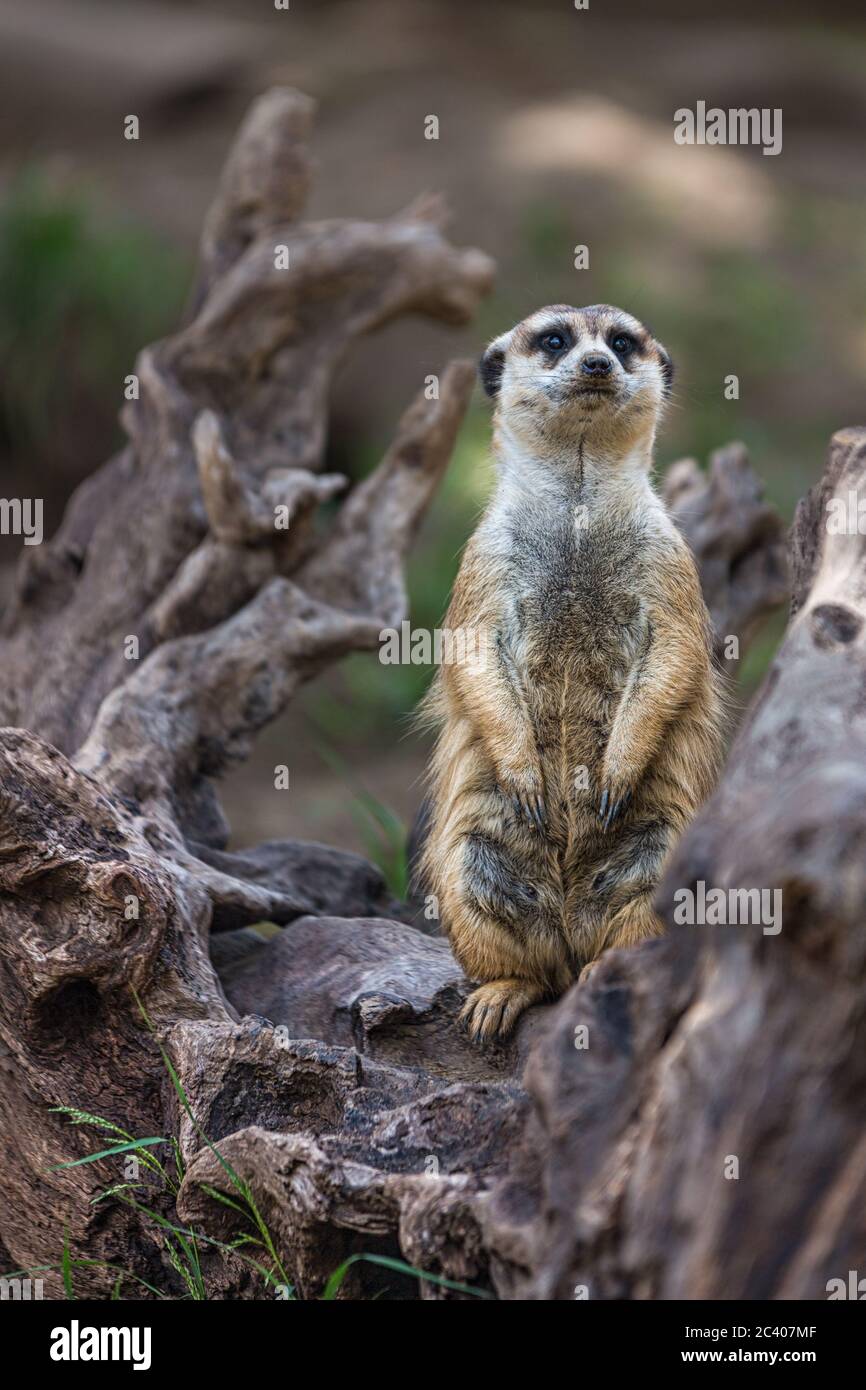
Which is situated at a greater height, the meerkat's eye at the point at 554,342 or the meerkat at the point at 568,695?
the meerkat's eye at the point at 554,342

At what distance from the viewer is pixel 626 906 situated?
317 cm

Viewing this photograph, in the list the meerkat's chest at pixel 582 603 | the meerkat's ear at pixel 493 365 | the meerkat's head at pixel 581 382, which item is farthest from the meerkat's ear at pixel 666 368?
the meerkat's chest at pixel 582 603

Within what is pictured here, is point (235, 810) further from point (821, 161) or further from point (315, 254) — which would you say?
point (821, 161)

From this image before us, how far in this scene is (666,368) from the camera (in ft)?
13.3

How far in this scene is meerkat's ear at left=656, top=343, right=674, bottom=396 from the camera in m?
4.00

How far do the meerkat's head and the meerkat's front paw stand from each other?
0.90 meters

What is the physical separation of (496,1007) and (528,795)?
0.51 m

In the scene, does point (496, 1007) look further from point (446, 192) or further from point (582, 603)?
point (446, 192)

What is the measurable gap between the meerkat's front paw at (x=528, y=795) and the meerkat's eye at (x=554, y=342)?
120cm

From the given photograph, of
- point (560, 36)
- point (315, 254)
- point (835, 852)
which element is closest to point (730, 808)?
point (835, 852)

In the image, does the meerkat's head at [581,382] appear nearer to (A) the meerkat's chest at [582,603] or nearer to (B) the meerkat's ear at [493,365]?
(B) the meerkat's ear at [493,365]

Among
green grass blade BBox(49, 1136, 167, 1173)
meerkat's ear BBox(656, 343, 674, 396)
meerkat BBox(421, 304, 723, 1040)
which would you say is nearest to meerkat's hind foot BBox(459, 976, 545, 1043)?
meerkat BBox(421, 304, 723, 1040)

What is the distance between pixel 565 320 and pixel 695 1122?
8.33 ft

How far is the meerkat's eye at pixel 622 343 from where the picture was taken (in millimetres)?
3812
